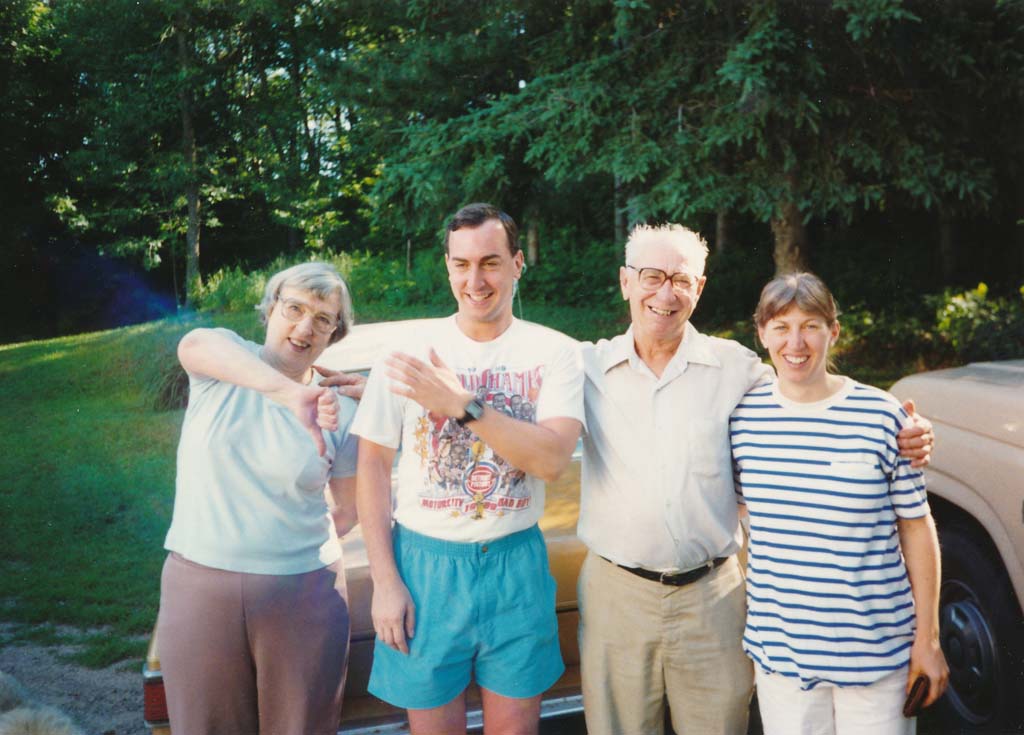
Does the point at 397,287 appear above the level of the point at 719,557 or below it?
above

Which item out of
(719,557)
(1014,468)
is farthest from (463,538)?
(1014,468)

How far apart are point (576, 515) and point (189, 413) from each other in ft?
4.86

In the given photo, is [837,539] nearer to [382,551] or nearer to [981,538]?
[382,551]

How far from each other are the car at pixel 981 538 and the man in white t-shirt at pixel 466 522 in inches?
66.6

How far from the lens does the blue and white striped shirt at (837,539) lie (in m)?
2.27

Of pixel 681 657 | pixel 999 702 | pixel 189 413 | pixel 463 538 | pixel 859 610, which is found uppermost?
pixel 189 413

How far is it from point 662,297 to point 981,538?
6.01ft

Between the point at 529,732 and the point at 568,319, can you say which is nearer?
the point at 529,732

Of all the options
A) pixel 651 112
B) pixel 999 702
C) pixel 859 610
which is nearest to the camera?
pixel 859 610

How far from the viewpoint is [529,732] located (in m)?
2.46

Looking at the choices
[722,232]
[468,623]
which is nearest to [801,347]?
[468,623]

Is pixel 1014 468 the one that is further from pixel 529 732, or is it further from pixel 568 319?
pixel 568 319

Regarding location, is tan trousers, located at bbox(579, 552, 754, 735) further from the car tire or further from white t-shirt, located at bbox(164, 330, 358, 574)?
the car tire

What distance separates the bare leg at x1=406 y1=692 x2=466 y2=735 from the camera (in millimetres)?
2418
